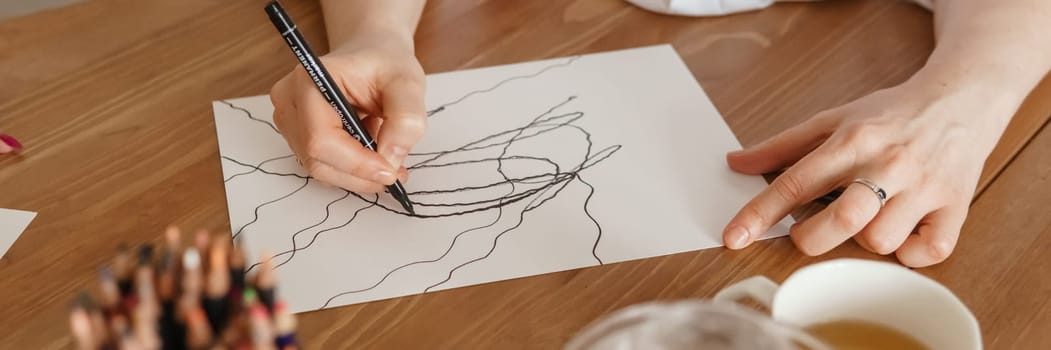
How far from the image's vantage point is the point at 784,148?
2.13 ft

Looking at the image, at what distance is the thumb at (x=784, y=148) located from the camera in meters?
0.65

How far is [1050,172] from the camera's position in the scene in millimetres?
669

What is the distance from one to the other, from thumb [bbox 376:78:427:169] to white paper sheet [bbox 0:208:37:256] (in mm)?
225

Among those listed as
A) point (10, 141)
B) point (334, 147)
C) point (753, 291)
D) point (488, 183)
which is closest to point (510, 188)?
point (488, 183)

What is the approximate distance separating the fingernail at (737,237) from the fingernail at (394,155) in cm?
21

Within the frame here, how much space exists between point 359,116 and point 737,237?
0.89 feet

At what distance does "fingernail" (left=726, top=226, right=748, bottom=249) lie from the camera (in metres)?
0.59

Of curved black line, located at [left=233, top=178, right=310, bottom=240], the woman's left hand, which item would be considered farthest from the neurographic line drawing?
the woman's left hand

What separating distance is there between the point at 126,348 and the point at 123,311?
0.09 feet

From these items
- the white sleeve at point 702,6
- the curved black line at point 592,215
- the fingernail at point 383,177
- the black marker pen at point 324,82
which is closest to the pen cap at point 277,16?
the black marker pen at point 324,82

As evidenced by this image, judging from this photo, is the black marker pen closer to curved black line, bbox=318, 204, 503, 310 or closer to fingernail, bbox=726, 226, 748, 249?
curved black line, bbox=318, 204, 503, 310

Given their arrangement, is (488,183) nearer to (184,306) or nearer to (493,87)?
(493,87)

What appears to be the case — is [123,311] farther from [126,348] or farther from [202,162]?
[202,162]

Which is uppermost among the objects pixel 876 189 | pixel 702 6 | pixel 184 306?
pixel 184 306
